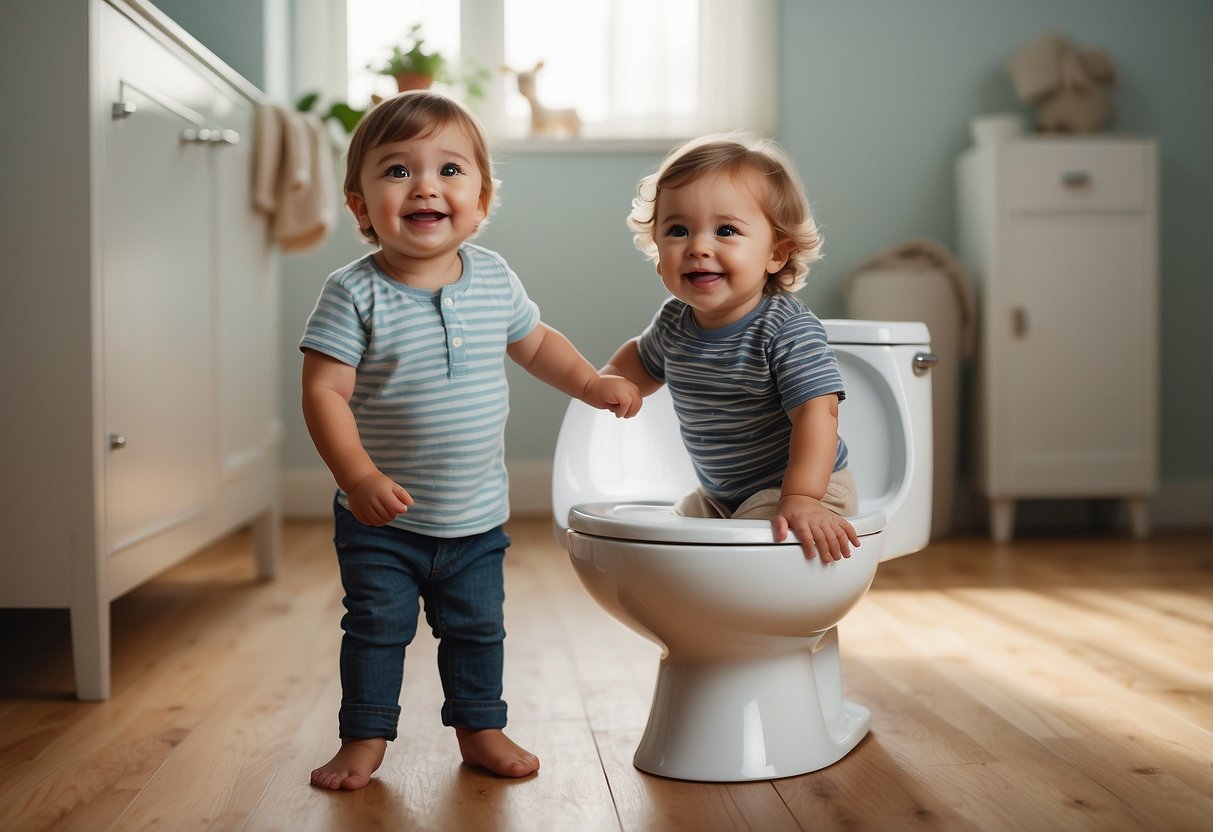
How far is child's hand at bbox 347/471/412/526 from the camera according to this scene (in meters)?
1.12

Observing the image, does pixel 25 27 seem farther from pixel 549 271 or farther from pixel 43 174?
pixel 549 271

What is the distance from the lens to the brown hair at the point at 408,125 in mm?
1223

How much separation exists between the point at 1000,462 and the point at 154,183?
2.03m

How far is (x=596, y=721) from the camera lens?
4.91 feet

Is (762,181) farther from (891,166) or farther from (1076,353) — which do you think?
(891,166)

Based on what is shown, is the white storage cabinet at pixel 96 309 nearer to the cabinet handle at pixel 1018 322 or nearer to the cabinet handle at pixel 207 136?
the cabinet handle at pixel 207 136

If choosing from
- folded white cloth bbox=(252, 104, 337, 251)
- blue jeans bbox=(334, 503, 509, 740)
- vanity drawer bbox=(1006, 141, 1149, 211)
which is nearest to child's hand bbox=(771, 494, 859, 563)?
blue jeans bbox=(334, 503, 509, 740)

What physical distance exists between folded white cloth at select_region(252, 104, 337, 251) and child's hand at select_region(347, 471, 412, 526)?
1.37 metres

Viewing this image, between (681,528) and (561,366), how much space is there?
0.97ft

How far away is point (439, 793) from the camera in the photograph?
4.07ft

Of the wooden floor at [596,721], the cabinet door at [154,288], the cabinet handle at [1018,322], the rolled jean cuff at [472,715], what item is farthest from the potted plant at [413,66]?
the rolled jean cuff at [472,715]

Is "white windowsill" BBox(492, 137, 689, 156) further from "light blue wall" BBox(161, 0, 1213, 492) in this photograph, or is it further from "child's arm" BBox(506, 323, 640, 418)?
"child's arm" BBox(506, 323, 640, 418)

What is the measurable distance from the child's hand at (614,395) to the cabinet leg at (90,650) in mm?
727

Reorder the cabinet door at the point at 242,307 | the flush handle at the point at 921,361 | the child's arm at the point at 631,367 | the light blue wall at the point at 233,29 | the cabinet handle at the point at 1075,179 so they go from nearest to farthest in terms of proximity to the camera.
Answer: the child's arm at the point at 631,367
the flush handle at the point at 921,361
the cabinet door at the point at 242,307
the light blue wall at the point at 233,29
the cabinet handle at the point at 1075,179
